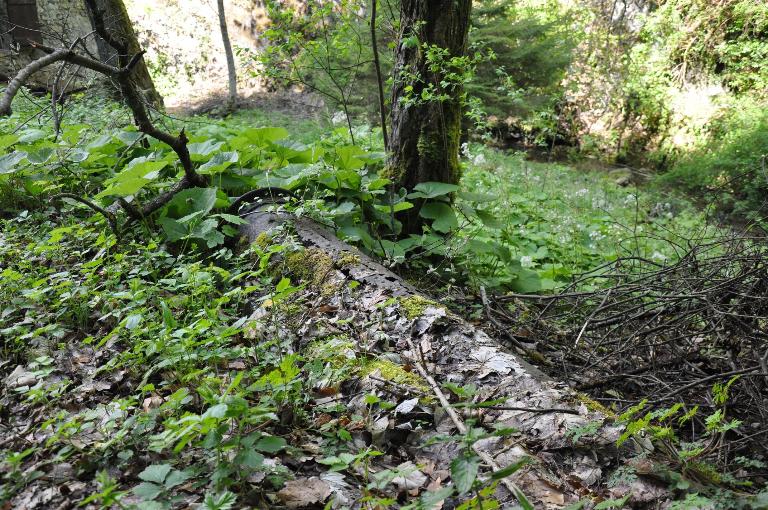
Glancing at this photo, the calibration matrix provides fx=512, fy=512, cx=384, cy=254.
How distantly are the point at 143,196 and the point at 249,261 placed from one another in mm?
1186

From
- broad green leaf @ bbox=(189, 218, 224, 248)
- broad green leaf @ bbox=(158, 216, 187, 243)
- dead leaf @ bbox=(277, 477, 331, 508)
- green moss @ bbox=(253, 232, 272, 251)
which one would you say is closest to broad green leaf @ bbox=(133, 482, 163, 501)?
dead leaf @ bbox=(277, 477, 331, 508)

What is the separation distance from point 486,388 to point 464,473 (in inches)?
30.6

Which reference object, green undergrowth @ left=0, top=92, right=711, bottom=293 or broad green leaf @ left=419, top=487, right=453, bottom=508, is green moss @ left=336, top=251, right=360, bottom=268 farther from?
broad green leaf @ left=419, top=487, right=453, bottom=508

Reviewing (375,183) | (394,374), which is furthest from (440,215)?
(394,374)

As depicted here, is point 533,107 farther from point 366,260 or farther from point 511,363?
point 511,363

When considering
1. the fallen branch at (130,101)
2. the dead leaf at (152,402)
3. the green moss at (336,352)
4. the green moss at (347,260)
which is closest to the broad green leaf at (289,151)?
the fallen branch at (130,101)

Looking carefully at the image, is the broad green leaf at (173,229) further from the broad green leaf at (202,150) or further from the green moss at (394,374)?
the green moss at (394,374)

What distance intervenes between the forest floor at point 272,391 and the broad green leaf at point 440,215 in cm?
28

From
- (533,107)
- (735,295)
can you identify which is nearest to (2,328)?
(735,295)

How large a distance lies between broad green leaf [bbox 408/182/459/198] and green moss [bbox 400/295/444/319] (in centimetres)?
154

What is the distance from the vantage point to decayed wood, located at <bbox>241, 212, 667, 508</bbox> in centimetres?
159

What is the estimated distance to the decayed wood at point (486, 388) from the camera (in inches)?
62.6

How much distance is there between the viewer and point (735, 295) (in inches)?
98.0

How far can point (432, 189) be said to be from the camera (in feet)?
13.1
